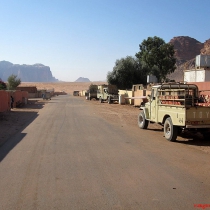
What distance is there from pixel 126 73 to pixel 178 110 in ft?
134

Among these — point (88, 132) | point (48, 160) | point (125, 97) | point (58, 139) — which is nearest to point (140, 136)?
point (88, 132)

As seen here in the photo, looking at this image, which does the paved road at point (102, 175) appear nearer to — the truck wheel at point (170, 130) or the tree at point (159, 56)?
the truck wheel at point (170, 130)

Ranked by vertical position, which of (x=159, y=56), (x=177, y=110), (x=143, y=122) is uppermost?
(x=159, y=56)

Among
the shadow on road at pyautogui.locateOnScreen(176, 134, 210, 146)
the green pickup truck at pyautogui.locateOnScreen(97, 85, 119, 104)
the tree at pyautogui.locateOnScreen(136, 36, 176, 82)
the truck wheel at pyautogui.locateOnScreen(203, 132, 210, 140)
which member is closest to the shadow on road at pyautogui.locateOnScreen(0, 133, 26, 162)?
the shadow on road at pyautogui.locateOnScreen(176, 134, 210, 146)

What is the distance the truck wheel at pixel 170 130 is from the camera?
1145 centimetres

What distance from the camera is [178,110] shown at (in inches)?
446

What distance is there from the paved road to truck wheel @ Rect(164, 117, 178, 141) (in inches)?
20.3

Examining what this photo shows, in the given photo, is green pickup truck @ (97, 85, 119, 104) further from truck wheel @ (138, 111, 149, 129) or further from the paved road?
the paved road

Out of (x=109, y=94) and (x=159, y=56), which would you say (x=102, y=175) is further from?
(x=159, y=56)

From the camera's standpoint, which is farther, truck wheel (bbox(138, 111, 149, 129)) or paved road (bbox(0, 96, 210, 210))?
truck wheel (bbox(138, 111, 149, 129))

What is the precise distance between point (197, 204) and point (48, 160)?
4382 mm

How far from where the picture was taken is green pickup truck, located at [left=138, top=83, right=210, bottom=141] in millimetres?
11052

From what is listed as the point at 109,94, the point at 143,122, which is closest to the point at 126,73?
the point at 109,94

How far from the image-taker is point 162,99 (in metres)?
13.1
